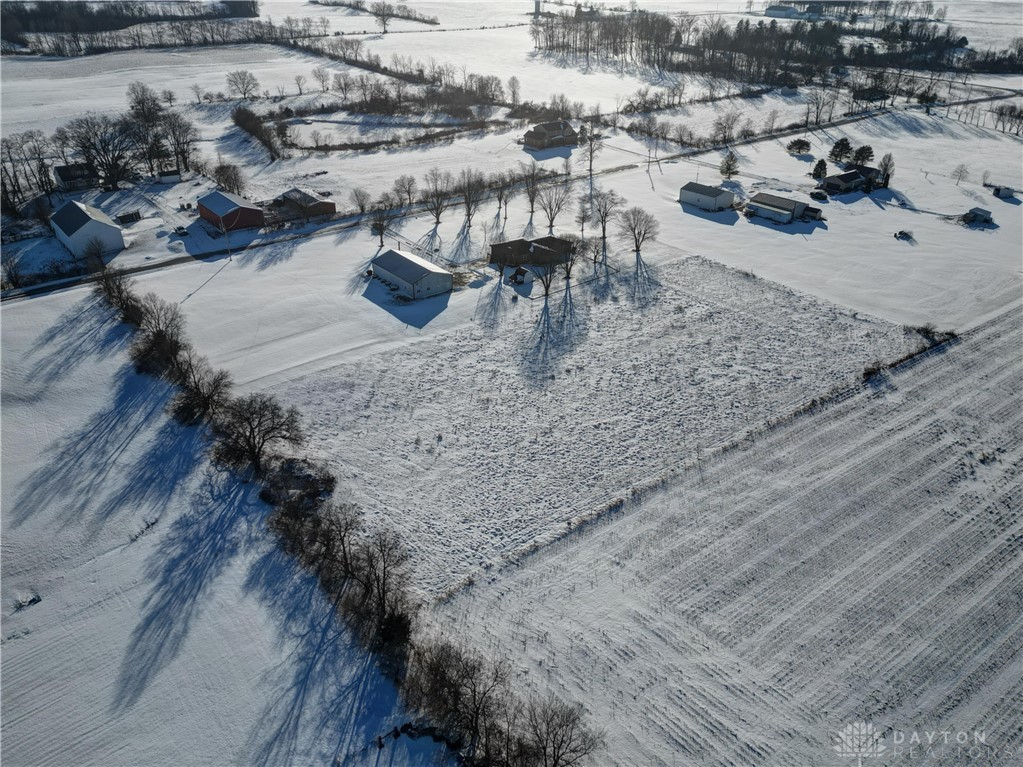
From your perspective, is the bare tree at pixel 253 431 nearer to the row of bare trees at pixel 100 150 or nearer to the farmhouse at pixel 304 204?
the farmhouse at pixel 304 204

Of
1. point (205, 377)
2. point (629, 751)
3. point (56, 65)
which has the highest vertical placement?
point (56, 65)

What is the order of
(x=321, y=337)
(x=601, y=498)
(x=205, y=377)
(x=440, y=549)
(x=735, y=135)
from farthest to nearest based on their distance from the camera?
(x=735, y=135), (x=321, y=337), (x=205, y=377), (x=601, y=498), (x=440, y=549)

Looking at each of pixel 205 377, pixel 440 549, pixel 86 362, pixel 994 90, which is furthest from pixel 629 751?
pixel 994 90

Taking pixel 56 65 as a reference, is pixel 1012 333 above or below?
below

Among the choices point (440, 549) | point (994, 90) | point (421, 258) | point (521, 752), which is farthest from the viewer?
point (994, 90)

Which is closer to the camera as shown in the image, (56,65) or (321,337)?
(321,337)

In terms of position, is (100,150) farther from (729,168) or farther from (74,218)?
(729,168)

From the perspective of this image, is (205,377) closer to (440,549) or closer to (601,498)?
(440,549)

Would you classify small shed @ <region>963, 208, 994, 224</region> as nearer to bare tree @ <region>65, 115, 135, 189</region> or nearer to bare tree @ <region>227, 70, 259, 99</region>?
bare tree @ <region>65, 115, 135, 189</region>
